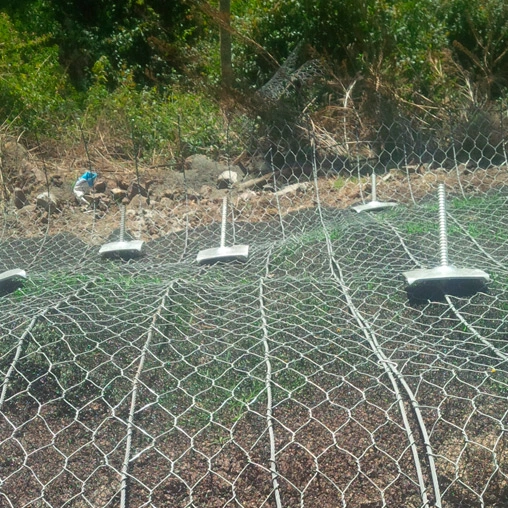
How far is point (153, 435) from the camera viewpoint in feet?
5.74

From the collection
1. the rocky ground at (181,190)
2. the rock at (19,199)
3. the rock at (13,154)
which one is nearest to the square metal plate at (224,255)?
the rocky ground at (181,190)

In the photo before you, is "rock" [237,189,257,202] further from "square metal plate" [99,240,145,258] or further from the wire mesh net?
the wire mesh net

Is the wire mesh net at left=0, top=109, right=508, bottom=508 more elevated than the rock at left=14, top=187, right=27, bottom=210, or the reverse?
the wire mesh net at left=0, top=109, right=508, bottom=508

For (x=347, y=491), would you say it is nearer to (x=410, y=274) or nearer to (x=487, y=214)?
(x=410, y=274)

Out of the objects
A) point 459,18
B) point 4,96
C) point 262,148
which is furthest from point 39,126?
point 459,18

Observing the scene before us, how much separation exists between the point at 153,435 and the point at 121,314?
586 mm

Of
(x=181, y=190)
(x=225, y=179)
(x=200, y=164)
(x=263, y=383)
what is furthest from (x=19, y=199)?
A: (x=263, y=383)

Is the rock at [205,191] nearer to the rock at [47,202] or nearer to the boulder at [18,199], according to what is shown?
the rock at [47,202]

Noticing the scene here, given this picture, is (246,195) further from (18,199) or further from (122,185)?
(18,199)

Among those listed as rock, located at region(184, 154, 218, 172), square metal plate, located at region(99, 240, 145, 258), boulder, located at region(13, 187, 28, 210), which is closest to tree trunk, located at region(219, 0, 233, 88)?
rock, located at region(184, 154, 218, 172)

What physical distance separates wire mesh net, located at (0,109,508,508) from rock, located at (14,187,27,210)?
224 cm

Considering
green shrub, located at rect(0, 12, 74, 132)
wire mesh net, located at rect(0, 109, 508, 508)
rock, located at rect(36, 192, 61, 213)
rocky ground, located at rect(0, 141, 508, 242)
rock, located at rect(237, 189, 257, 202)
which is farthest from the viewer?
green shrub, located at rect(0, 12, 74, 132)

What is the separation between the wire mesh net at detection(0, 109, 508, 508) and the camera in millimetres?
1663

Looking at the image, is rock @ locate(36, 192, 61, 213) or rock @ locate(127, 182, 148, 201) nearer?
rock @ locate(36, 192, 61, 213)
